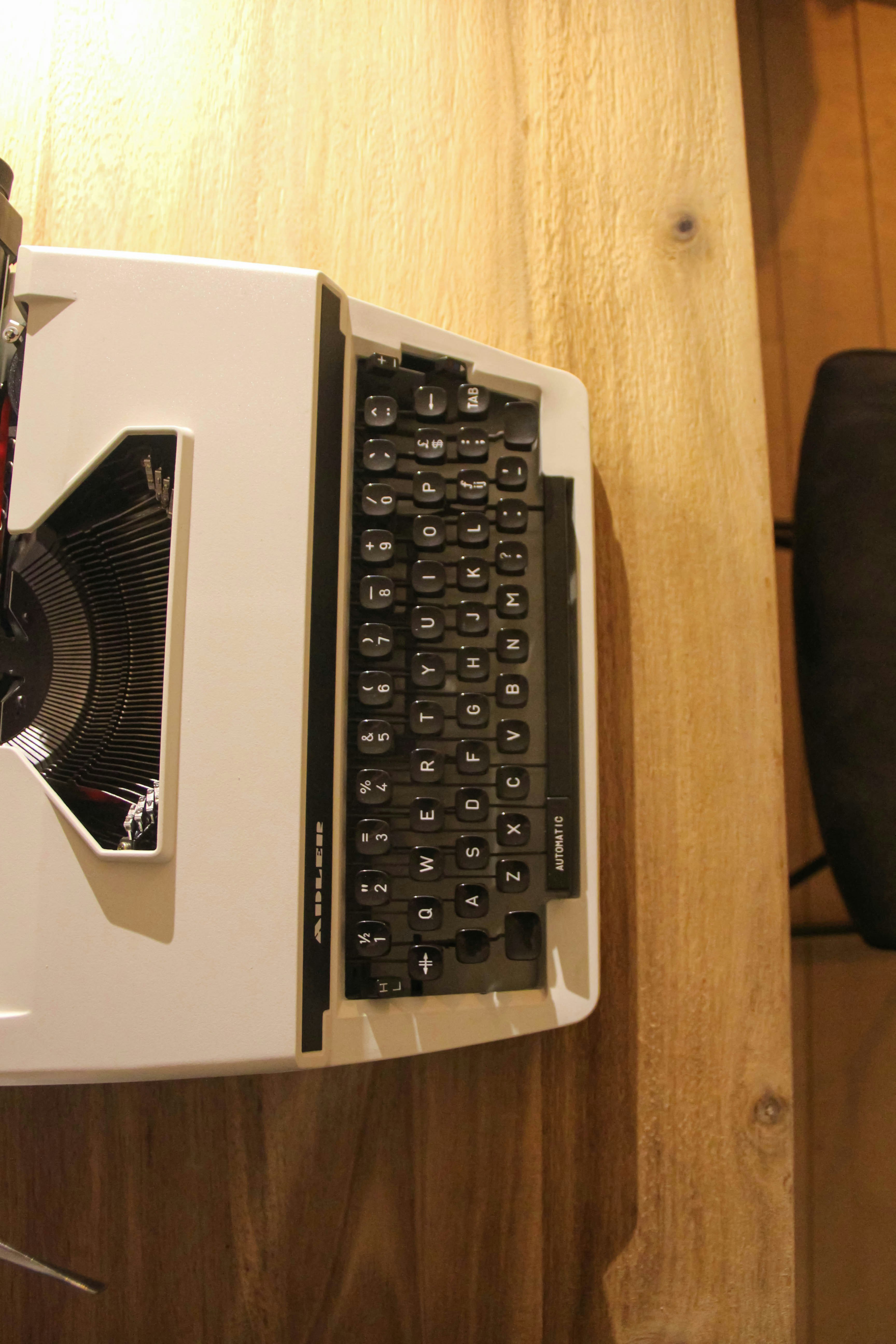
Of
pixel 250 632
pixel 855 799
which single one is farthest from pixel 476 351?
pixel 855 799

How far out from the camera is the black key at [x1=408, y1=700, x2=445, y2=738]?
2.34 ft

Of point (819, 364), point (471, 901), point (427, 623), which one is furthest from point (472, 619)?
point (819, 364)

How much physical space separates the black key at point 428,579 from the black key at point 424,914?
268 millimetres

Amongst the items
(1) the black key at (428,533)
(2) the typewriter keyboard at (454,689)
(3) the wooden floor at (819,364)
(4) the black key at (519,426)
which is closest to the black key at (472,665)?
(2) the typewriter keyboard at (454,689)

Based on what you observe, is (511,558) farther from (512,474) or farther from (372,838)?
(372,838)

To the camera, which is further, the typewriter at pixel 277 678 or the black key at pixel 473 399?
the black key at pixel 473 399

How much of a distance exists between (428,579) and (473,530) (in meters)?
0.06

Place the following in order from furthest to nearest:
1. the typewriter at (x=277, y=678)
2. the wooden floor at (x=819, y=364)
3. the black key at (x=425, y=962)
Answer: the wooden floor at (x=819, y=364) → the black key at (x=425, y=962) → the typewriter at (x=277, y=678)

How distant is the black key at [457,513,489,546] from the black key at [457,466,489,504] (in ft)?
0.06

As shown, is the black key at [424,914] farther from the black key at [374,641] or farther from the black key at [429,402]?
the black key at [429,402]

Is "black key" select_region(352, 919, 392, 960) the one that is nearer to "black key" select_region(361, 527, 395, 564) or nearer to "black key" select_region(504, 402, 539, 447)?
"black key" select_region(361, 527, 395, 564)

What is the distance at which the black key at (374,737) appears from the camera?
0.70 metres

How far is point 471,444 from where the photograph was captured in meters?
0.76

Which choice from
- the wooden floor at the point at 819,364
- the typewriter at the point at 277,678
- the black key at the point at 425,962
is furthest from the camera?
the wooden floor at the point at 819,364
